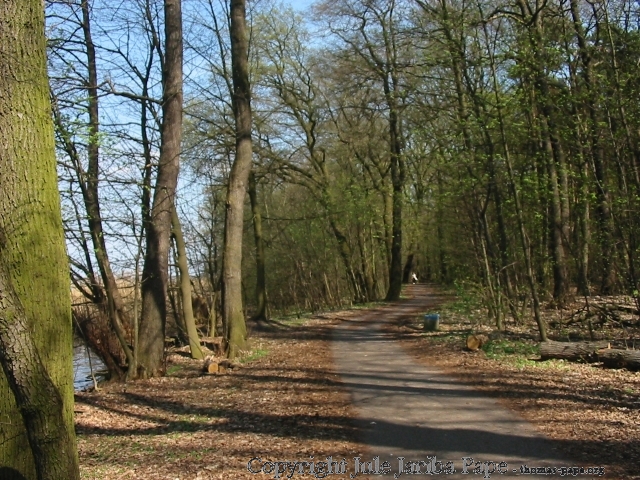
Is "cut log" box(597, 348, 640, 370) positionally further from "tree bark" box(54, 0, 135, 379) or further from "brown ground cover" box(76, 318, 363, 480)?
"tree bark" box(54, 0, 135, 379)

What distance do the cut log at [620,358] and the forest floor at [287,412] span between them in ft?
0.73

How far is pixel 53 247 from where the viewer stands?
16.7ft

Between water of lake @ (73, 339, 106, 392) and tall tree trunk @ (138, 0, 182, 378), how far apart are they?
3.96 ft

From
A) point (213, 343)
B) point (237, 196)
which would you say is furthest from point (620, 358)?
point (213, 343)

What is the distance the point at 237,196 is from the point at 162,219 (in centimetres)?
227

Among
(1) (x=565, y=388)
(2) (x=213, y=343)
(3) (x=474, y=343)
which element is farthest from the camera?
(2) (x=213, y=343)

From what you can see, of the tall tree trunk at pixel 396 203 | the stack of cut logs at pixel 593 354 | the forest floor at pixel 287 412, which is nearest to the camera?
the forest floor at pixel 287 412

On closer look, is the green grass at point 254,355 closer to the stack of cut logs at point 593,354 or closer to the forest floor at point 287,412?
the forest floor at point 287,412

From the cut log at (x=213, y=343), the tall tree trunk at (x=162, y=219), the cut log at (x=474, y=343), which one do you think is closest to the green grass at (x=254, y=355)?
the cut log at (x=213, y=343)

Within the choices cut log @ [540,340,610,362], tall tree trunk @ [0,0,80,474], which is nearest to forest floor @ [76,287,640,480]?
cut log @ [540,340,610,362]

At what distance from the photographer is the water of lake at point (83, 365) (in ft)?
41.8

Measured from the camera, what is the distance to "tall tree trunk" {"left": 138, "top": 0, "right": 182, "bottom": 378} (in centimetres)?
1281

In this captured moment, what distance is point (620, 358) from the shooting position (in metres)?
10.3

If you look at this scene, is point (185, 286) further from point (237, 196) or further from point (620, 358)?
point (620, 358)
